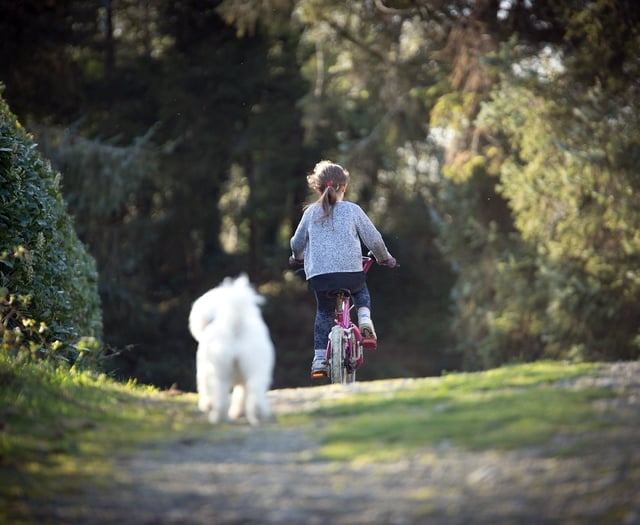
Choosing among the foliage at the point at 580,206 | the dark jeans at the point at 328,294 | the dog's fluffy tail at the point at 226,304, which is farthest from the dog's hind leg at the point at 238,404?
the foliage at the point at 580,206

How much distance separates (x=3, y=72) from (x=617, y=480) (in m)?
23.7

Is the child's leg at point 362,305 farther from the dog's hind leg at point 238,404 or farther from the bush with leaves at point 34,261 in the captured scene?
the dog's hind leg at point 238,404

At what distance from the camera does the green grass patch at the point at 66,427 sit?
14.6ft

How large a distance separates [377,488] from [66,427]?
82.2 inches

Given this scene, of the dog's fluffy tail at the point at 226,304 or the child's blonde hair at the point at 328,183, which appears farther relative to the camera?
the child's blonde hair at the point at 328,183

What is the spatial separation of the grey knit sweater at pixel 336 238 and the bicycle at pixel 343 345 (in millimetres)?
202

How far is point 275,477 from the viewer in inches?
176

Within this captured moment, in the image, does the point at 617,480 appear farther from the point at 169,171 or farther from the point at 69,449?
the point at 169,171

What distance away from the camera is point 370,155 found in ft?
71.7

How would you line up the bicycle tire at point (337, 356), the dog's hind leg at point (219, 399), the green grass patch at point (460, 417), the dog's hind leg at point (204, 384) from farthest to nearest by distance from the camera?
1. the bicycle tire at point (337, 356)
2. the dog's hind leg at point (204, 384)
3. the dog's hind leg at point (219, 399)
4. the green grass patch at point (460, 417)

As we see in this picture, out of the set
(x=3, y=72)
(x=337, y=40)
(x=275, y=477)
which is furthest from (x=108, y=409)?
(x=3, y=72)

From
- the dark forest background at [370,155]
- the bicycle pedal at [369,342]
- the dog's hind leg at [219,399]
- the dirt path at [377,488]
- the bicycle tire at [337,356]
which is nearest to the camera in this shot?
the dirt path at [377,488]

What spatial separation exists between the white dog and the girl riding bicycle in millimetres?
2553

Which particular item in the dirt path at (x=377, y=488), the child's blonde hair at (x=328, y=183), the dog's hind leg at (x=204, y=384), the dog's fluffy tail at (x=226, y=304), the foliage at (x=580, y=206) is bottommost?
the dirt path at (x=377, y=488)
